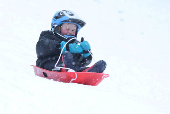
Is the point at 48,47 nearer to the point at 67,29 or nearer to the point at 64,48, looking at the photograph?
the point at 64,48

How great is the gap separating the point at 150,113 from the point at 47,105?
92 cm

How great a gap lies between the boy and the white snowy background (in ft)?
1.17

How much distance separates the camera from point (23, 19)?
8305 millimetres

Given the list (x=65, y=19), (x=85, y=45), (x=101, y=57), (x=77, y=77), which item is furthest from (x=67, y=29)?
(x=101, y=57)

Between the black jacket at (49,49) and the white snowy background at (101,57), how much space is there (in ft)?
1.07

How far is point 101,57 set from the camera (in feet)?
22.8

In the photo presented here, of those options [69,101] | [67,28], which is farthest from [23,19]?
[69,101]

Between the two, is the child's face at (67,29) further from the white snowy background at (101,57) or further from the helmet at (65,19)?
the white snowy background at (101,57)

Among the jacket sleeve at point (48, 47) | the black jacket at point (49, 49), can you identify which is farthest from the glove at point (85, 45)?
the jacket sleeve at point (48, 47)

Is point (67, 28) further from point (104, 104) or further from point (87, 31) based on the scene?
point (87, 31)

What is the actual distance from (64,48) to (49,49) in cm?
22

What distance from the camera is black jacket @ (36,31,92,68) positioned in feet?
9.34

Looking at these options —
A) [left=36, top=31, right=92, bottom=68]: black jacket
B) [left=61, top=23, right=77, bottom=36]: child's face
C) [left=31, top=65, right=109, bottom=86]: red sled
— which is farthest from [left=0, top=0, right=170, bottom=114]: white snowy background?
[left=61, top=23, right=77, bottom=36]: child's face

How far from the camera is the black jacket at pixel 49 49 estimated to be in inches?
112
